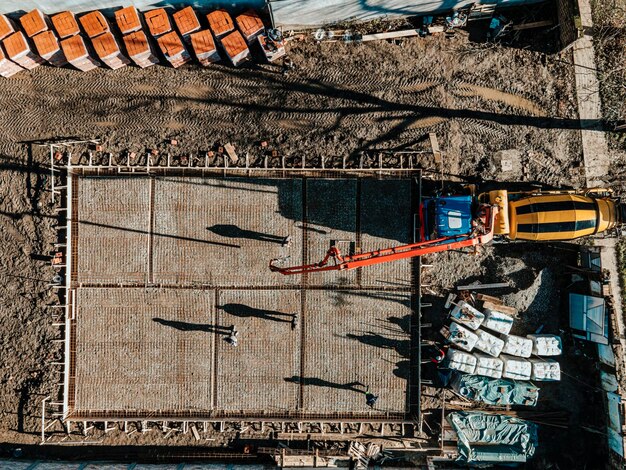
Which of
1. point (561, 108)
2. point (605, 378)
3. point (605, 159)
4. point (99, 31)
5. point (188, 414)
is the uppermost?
point (99, 31)

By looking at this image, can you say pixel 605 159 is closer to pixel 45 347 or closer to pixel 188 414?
pixel 188 414

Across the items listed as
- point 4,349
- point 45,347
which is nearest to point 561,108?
point 45,347

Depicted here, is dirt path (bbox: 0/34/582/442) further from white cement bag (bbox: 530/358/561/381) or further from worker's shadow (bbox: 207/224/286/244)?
white cement bag (bbox: 530/358/561/381)

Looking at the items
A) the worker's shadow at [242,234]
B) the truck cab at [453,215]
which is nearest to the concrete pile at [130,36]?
the worker's shadow at [242,234]

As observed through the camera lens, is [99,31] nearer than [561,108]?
Yes

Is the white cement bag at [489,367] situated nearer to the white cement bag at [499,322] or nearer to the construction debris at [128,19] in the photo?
the white cement bag at [499,322]

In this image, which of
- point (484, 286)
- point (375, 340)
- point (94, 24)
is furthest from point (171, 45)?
point (484, 286)
